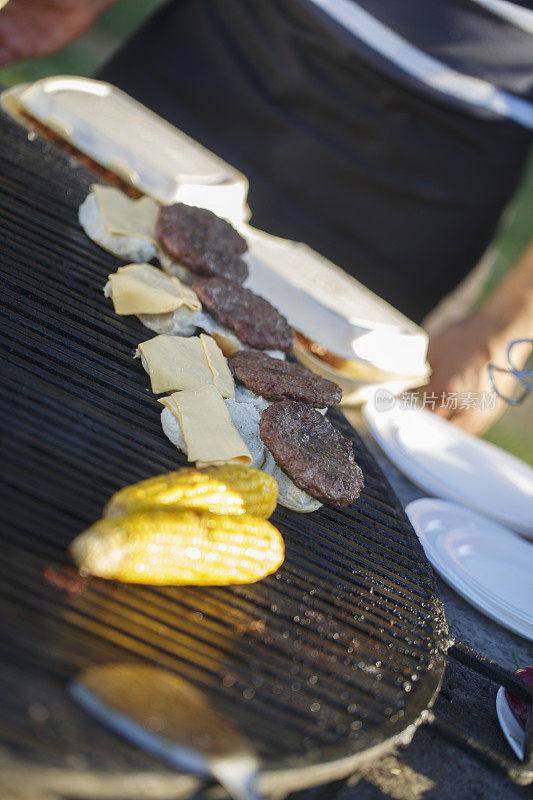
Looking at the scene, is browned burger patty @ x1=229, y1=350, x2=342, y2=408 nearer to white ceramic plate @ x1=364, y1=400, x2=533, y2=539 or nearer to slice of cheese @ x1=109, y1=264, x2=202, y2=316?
slice of cheese @ x1=109, y1=264, x2=202, y2=316

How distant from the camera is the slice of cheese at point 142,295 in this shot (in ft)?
9.63

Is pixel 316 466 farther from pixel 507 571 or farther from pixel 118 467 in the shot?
pixel 507 571

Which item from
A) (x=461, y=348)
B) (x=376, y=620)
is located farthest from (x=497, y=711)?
(x=461, y=348)

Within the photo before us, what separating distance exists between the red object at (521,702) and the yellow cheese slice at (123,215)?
2592 millimetres

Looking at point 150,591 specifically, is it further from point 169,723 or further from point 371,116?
point 371,116

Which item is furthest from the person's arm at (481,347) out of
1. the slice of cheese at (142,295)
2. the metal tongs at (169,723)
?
the metal tongs at (169,723)


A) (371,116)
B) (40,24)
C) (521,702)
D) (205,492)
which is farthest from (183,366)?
(40,24)

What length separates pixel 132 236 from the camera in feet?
10.9

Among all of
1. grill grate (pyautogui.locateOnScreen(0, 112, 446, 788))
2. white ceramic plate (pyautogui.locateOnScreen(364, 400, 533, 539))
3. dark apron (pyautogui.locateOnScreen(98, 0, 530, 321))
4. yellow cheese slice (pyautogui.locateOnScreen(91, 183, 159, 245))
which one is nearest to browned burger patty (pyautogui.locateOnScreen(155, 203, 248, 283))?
yellow cheese slice (pyautogui.locateOnScreen(91, 183, 159, 245))

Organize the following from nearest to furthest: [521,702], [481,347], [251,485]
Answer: [251,485] → [521,702] → [481,347]

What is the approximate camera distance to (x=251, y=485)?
2.26 metres

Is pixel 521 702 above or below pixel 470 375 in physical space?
below

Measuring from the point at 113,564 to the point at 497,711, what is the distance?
1.54 m

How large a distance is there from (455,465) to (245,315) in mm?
1579
